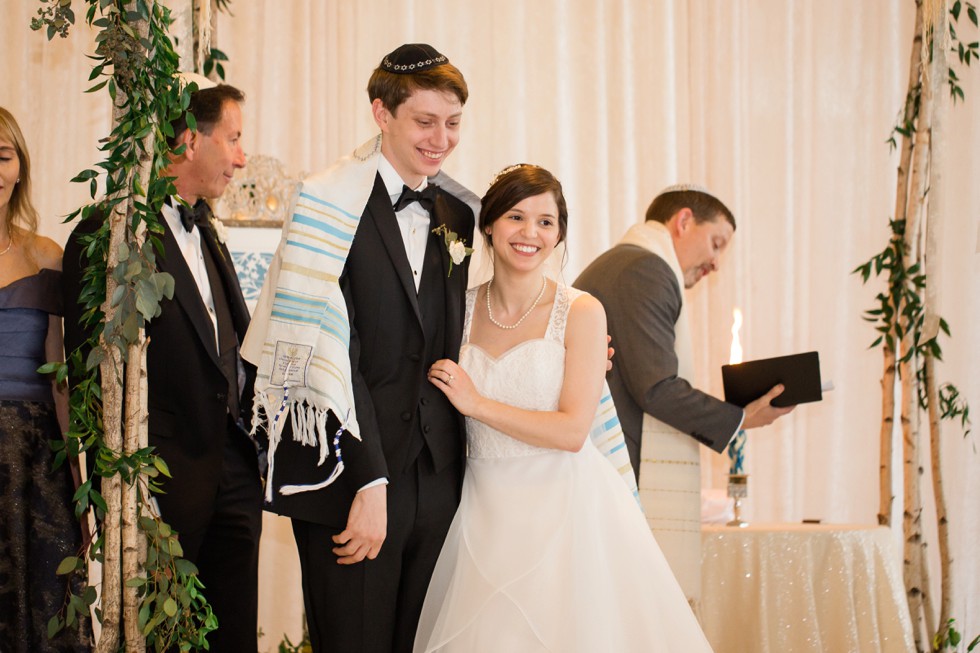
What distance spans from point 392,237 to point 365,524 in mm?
613

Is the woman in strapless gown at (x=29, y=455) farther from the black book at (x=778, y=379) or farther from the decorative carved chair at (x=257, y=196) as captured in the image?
the black book at (x=778, y=379)

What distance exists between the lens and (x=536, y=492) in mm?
2361

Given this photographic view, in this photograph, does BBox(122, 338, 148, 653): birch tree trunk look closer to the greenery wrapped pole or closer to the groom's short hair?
the groom's short hair

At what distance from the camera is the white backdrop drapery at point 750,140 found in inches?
206

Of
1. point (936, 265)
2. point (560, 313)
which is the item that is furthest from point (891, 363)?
point (560, 313)

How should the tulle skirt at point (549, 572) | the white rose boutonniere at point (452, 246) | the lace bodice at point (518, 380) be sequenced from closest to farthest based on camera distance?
the tulle skirt at point (549, 572) → the white rose boutonniere at point (452, 246) → the lace bodice at point (518, 380)

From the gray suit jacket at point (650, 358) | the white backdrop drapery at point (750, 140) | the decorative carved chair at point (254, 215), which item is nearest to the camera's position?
the gray suit jacket at point (650, 358)

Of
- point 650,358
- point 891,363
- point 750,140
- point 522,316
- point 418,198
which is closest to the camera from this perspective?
point 418,198

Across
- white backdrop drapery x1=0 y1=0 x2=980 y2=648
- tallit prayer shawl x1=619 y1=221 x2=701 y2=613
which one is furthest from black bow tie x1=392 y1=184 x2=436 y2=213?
white backdrop drapery x1=0 y1=0 x2=980 y2=648

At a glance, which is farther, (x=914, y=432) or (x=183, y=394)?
(x=914, y=432)

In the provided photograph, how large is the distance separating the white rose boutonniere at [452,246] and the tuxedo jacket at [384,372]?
43mm

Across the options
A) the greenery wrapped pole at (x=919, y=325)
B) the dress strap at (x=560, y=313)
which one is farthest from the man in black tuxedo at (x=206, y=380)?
the greenery wrapped pole at (x=919, y=325)

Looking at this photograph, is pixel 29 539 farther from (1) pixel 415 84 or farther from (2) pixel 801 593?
(2) pixel 801 593

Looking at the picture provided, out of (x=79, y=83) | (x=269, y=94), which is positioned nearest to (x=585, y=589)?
(x=269, y=94)
